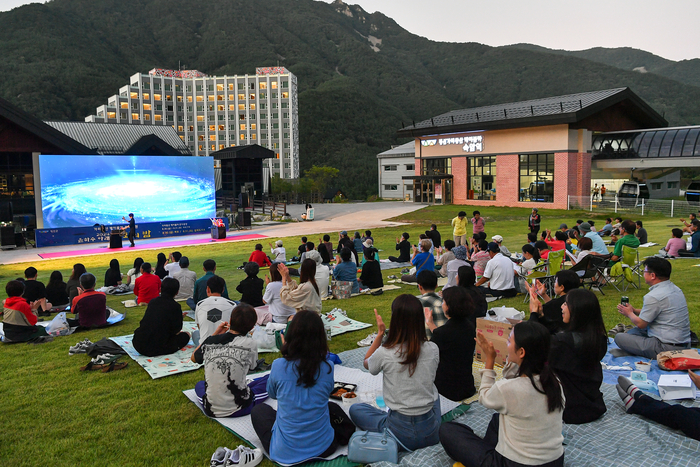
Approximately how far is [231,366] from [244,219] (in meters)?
27.1

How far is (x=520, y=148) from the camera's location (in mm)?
38000

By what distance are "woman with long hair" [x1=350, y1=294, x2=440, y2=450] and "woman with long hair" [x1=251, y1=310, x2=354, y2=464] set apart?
484mm

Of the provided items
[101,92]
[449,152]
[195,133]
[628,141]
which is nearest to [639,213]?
[628,141]

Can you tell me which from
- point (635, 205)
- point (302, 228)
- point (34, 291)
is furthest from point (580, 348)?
point (635, 205)

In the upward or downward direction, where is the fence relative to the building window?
downward

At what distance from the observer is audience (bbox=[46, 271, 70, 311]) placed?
35.8 feet

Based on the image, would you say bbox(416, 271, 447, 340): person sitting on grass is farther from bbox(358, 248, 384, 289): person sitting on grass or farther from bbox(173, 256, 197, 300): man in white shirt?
bbox(173, 256, 197, 300): man in white shirt

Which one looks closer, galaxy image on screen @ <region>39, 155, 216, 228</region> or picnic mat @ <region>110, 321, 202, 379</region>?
picnic mat @ <region>110, 321, 202, 379</region>

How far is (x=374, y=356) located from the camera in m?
4.27

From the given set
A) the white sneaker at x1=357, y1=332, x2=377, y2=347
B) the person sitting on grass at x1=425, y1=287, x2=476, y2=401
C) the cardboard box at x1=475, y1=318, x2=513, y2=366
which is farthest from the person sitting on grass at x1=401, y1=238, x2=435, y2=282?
the person sitting on grass at x1=425, y1=287, x2=476, y2=401

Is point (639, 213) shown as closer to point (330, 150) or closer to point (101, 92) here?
point (330, 150)

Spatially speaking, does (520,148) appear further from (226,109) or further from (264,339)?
(226,109)

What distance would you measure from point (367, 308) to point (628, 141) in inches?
1319

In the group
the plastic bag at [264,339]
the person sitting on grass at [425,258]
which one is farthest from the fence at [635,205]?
the plastic bag at [264,339]
